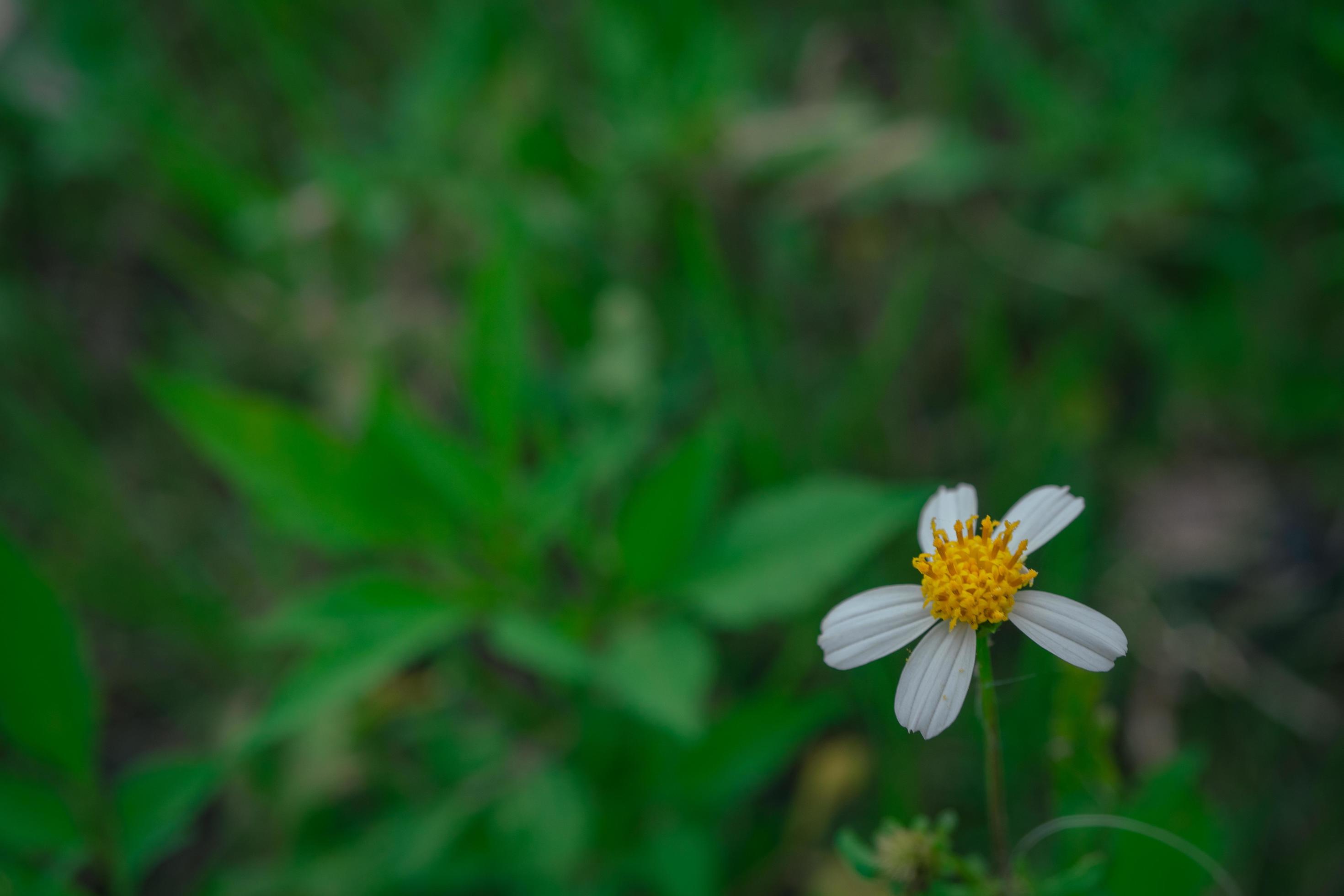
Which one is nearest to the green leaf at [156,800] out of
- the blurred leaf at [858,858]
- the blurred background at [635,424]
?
the blurred background at [635,424]

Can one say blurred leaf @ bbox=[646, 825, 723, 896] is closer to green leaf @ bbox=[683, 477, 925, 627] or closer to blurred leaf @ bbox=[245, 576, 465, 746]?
green leaf @ bbox=[683, 477, 925, 627]

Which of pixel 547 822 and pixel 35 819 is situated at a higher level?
pixel 547 822

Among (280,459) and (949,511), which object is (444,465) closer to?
(280,459)

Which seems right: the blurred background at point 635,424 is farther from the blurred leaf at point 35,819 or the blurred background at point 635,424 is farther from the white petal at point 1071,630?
the white petal at point 1071,630

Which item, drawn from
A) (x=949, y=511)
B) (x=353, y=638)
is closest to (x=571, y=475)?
(x=353, y=638)

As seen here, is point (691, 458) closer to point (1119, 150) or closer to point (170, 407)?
point (170, 407)

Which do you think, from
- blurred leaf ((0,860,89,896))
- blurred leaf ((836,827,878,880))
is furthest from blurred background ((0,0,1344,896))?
blurred leaf ((836,827,878,880))

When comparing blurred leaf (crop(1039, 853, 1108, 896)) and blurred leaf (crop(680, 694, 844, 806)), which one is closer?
blurred leaf (crop(1039, 853, 1108, 896))

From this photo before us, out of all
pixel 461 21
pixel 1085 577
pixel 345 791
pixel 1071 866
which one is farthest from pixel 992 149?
pixel 345 791
